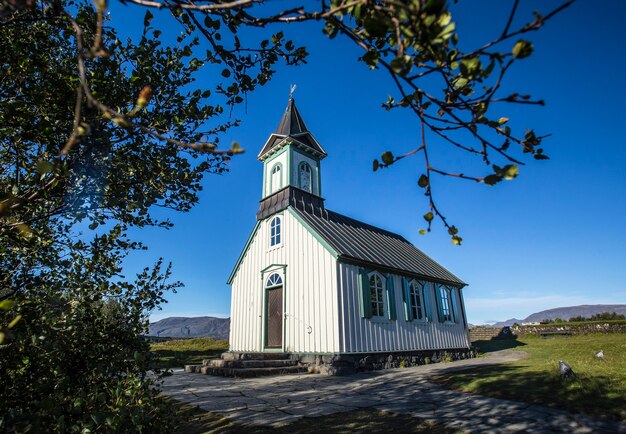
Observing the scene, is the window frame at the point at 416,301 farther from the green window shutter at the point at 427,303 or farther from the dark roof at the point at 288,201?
the dark roof at the point at 288,201

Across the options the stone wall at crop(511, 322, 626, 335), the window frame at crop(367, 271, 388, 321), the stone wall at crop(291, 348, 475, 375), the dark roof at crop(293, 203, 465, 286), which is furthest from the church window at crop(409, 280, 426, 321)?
the stone wall at crop(511, 322, 626, 335)

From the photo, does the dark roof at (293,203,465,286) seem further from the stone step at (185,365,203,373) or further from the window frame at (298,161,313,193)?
the stone step at (185,365,203,373)

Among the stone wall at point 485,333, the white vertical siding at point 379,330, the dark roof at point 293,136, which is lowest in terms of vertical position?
the stone wall at point 485,333

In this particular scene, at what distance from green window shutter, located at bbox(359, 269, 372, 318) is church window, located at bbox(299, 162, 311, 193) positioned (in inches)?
207

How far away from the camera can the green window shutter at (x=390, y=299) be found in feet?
40.7

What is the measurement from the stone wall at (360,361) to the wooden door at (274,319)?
1468 millimetres

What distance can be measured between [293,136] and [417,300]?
9586 millimetres

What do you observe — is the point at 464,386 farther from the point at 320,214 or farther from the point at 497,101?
the point at 320,214

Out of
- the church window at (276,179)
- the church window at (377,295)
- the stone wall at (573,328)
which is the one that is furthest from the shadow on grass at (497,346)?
the church window at (276,179)

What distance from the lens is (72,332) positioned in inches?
113

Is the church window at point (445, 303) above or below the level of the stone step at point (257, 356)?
above

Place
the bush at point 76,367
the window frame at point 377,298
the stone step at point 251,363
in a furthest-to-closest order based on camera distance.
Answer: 1. the window frame at point 377,298
2. the stone step at point 251,363
3. the bush at point 76,367

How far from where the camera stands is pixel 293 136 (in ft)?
48.4

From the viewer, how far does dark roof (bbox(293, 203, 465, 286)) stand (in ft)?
40.0
